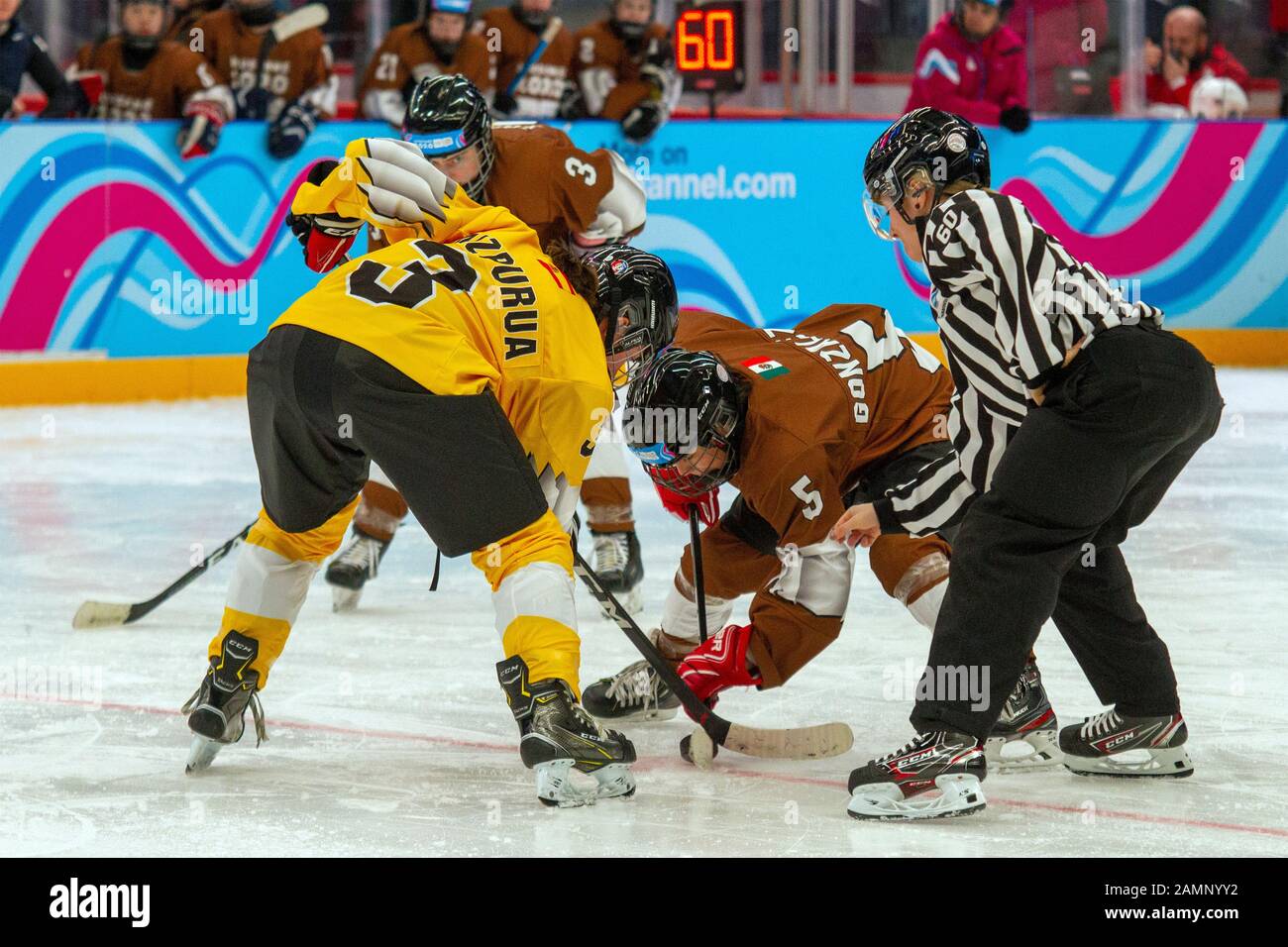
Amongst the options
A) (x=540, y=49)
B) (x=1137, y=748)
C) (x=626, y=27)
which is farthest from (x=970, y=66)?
(x=1137, y=748)

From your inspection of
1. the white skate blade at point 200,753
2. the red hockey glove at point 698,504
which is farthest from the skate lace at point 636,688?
the white skate blade at point 200,753

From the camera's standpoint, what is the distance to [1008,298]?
2672 millimetres

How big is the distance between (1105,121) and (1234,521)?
163 inches

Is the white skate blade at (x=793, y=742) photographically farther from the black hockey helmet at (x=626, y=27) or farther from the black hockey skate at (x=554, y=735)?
the black hockey helmet at (x=626, y=27)

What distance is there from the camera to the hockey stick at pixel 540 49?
27.6 feet

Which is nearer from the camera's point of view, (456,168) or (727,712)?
(727,712)

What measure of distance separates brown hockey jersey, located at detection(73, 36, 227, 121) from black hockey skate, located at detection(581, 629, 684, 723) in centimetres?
514

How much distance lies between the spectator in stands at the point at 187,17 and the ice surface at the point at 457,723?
9.91 feet

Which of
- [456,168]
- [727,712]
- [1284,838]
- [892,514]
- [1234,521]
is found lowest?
[1234,521]

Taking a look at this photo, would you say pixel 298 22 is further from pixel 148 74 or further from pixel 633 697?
pixel 633 697

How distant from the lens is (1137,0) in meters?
9.32
